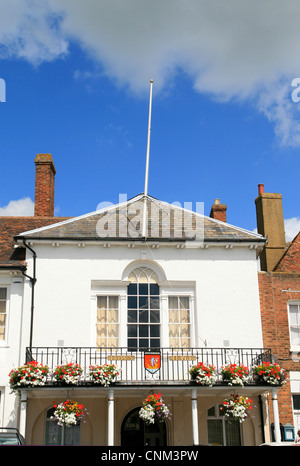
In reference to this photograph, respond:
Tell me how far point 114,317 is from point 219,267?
12.5 ft

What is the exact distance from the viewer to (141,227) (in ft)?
59.1

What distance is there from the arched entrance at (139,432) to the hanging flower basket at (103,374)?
2440 millimetres

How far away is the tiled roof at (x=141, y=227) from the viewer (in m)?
17.6

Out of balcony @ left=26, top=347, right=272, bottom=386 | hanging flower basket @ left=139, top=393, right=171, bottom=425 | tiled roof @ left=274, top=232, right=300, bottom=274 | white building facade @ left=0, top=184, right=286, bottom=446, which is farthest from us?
tiled roof @ left=274, top=232, right=300, bottom=274

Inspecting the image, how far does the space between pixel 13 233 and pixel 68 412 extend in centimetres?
730

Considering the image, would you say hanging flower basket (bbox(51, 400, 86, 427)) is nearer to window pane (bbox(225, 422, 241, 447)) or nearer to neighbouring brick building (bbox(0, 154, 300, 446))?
neighbouring brick building (bbox(0, 154, 300, 446))

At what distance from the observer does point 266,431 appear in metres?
16.5

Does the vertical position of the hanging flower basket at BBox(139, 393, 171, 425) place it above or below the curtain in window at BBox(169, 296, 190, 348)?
below

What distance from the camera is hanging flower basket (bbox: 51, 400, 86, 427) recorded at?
14.7 meters

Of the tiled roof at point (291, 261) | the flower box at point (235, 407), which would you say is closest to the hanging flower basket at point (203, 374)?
the flower box at point (235, 407)

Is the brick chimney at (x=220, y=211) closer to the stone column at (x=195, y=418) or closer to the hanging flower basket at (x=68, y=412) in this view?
the stone column at (x=195, y=418)

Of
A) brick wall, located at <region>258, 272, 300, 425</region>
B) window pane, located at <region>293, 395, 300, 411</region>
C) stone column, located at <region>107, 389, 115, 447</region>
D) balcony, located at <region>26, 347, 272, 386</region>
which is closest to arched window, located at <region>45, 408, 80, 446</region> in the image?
stone column, located at <region>107, 389, 115, 447</region>

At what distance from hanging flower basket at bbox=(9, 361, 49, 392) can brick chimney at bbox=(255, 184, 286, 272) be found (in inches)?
358
